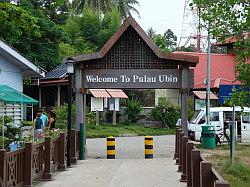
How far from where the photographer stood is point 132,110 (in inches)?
1695

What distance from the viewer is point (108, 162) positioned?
18.8 m

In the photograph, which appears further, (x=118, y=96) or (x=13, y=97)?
(x=118, y=96)

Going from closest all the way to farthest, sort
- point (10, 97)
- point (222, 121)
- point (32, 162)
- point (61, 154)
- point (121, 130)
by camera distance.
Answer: point (32, 162) < point (61, 154) < point (10, 97) < point (222, 121) < point (121, 130)

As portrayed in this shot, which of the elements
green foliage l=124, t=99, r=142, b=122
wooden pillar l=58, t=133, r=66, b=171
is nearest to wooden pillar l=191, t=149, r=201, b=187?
wooden pillar l=58, t=133, r=66, b=171

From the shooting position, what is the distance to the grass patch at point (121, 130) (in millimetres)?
35875

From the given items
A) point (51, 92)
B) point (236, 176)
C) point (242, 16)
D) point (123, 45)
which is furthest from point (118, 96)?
point (242, 16)

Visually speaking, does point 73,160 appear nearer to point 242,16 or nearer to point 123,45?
point 123,45

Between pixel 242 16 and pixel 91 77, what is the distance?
8982 mm

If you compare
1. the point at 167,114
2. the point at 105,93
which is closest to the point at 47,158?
the point at 105,93

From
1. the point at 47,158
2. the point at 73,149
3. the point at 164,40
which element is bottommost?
the point at 73,149

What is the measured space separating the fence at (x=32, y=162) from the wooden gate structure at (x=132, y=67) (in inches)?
163

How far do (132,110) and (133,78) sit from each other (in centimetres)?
2267

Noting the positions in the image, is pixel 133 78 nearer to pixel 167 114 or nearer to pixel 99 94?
pixel 99 94

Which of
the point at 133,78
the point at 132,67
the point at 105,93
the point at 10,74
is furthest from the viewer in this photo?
the point at 105,93
